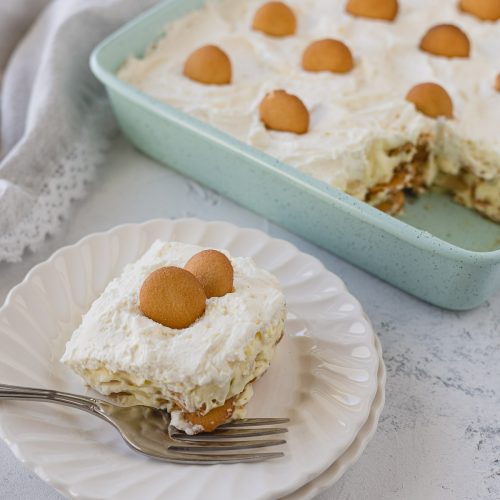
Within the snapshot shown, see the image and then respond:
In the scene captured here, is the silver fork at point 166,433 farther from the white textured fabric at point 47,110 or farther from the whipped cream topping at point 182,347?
the white textured fabric at point 47,110

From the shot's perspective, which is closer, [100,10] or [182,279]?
[182,279]

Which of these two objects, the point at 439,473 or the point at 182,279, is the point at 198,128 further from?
the point at 439,473

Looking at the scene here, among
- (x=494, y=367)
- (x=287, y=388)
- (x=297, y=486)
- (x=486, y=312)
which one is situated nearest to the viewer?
(x=297, y=486)

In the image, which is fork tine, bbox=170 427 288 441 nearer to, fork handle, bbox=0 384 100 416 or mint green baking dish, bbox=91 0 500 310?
fork handle, bbox=0 384 100 416

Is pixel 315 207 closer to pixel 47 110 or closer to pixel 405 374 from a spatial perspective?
pixel 405 374

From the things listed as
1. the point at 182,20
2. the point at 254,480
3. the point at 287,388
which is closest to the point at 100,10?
the point at 182,20

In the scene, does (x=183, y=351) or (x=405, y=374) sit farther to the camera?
(x=405, y=374)

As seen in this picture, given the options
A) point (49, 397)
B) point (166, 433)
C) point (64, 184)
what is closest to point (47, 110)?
point (64, 184)
